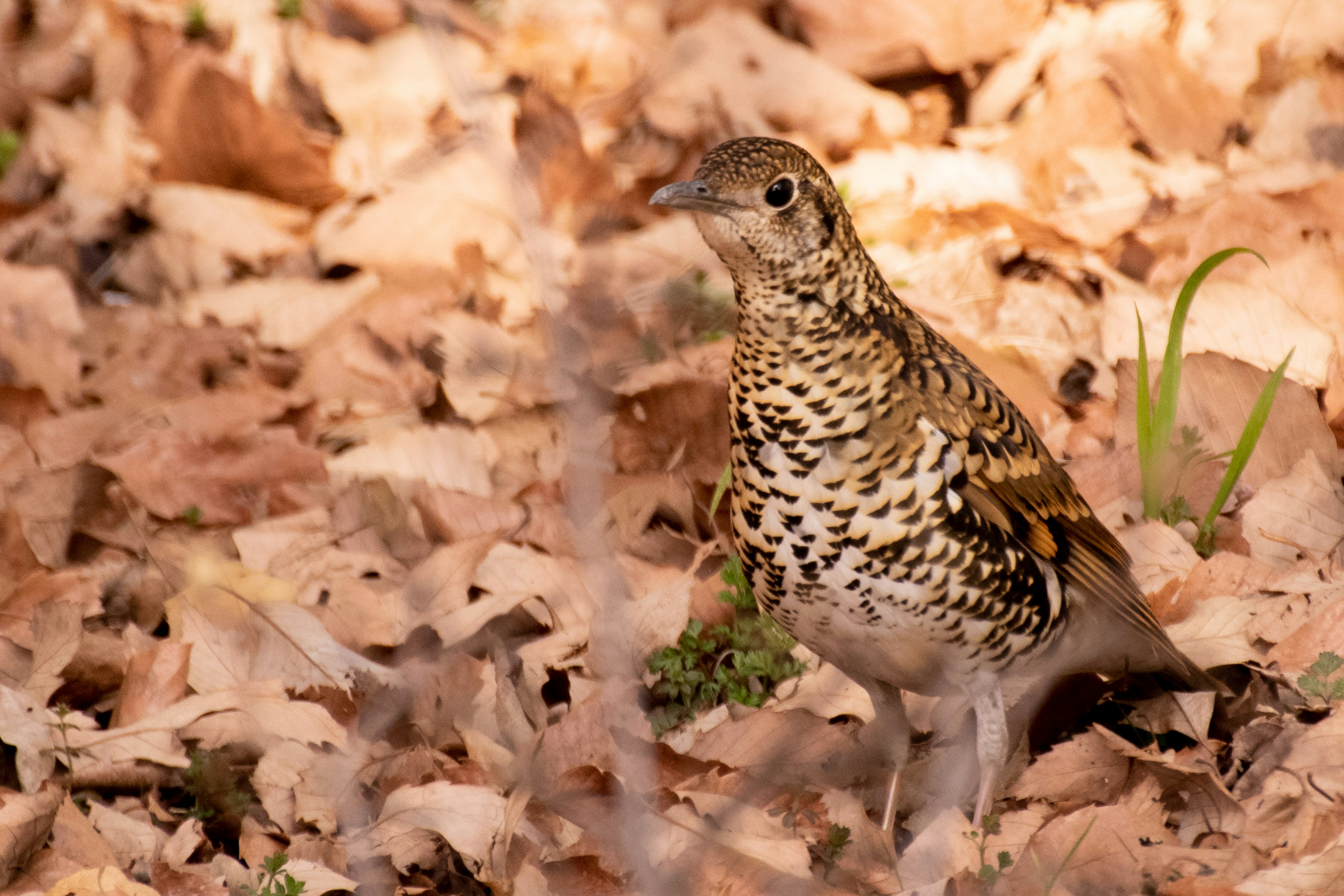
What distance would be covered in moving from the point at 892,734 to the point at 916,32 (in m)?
3.97

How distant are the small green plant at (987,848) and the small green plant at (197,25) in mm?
6374

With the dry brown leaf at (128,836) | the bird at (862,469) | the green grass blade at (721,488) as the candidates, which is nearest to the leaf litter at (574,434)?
the dry brown leaf at (128,836)

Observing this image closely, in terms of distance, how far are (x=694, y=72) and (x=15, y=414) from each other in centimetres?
333

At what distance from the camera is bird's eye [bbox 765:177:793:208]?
2867mm

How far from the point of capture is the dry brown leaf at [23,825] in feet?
10.4

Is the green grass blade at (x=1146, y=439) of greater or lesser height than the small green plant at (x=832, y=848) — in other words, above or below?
above

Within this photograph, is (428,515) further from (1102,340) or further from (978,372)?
(1102,340)

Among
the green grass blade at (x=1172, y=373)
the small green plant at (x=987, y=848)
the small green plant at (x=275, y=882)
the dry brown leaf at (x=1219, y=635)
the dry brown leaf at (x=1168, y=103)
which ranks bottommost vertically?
the small green plant at (x=275, y=882)

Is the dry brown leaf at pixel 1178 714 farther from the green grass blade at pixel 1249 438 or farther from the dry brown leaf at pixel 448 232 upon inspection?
the dry brown leaf at pixel 448 232

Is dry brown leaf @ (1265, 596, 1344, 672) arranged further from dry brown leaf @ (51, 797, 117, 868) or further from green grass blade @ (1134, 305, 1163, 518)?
dry brown leaf @ (51, 797, 117, 868)

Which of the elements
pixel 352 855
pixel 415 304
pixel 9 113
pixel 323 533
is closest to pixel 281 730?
pixel 352 855

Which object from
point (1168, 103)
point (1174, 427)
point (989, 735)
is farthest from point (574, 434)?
point (1168, 103)

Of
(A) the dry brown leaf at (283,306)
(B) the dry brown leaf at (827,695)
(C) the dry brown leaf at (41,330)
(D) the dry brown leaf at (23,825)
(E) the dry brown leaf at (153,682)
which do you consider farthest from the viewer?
(A) the dry brown leaf at (283,306)

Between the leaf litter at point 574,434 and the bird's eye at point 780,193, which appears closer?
the bird's eye at point 780,193
